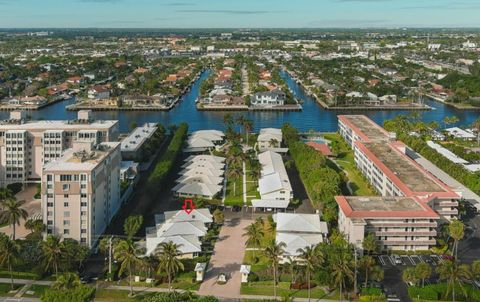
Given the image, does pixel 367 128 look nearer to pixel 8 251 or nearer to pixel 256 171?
pixel 256 171

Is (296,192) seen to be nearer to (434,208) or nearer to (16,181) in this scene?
(434,208)

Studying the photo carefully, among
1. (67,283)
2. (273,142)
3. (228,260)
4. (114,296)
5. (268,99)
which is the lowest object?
(114,296)

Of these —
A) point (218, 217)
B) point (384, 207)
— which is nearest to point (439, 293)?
point (384, 207)

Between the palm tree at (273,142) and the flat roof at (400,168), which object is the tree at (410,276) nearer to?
the flat roof at (400,168)

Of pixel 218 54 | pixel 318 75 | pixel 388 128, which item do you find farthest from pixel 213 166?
pixel 218 54

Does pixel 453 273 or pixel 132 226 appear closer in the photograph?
pixel 453 273

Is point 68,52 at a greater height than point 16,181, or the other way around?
point 68,52
